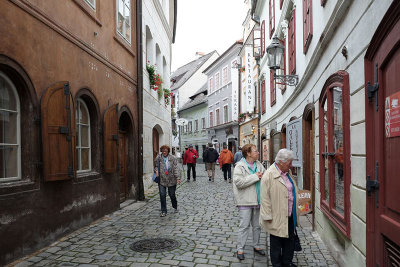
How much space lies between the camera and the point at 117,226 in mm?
7016

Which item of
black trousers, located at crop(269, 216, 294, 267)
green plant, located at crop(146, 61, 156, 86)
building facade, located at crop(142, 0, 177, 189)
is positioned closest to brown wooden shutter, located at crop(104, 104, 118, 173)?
building facade, located at crop(142, 0, 177, 189)

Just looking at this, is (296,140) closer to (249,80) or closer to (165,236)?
(165,236)

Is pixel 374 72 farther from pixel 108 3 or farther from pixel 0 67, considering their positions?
pixel 108 3

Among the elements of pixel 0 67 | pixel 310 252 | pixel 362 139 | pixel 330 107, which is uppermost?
pixel 0 67

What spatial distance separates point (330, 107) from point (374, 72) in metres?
2.02

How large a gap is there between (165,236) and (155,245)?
0.61 m

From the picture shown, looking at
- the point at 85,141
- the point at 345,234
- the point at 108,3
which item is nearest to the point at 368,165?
the point at 345,234

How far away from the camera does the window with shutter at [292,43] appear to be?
9.46 metres

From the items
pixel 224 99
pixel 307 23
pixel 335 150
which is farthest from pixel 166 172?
pixel 224 99

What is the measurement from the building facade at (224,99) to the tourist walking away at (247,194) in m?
23.2

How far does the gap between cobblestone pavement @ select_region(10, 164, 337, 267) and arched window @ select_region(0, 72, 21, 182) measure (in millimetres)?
1237

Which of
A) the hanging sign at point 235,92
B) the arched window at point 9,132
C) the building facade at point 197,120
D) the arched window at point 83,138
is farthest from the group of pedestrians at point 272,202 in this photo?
the building facade at point 197,120

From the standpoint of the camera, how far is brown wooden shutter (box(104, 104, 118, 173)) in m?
7.93

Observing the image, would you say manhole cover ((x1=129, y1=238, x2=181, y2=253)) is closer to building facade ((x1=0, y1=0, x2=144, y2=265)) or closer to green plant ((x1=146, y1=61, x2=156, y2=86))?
building facade ((x1=0, y1=0, x2=144, y2=265))
